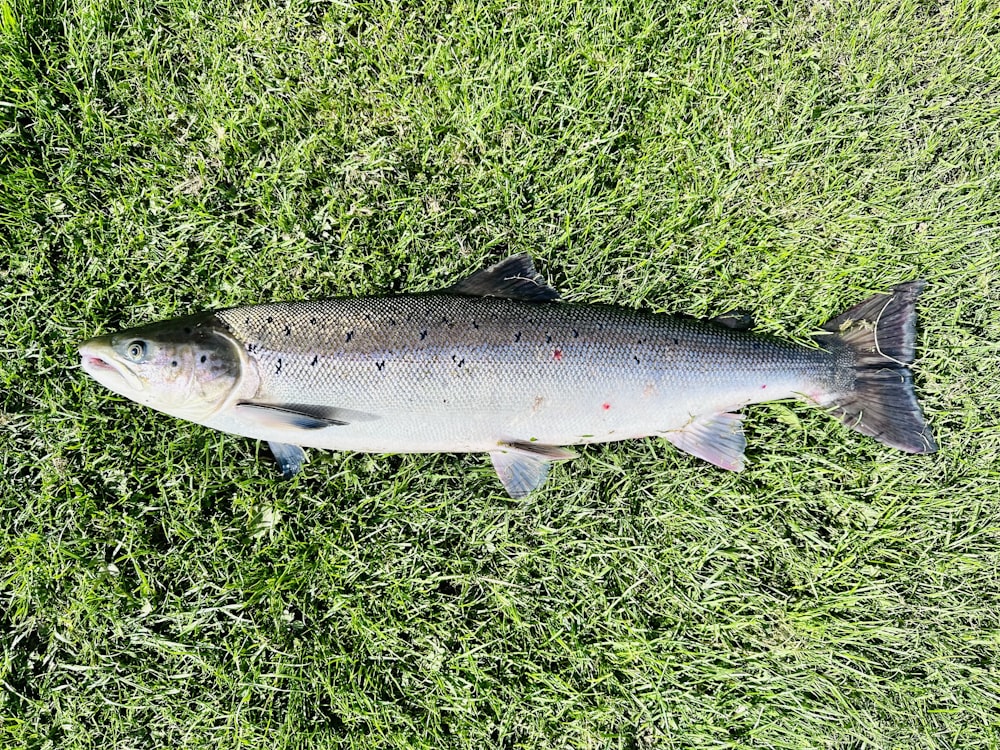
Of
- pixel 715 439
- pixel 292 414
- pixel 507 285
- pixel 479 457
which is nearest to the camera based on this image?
pixel 292 414

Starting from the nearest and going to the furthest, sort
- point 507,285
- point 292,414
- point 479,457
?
point 292,414
point 507,285
point 479,457

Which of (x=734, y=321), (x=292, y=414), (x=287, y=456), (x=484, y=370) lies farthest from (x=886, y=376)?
(x=287, y=456)

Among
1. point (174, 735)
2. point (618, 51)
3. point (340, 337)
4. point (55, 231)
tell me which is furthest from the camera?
point (618, 51)

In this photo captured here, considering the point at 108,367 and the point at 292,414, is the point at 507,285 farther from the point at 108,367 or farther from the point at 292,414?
the point at 108,367

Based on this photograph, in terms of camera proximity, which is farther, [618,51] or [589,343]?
[618,51]

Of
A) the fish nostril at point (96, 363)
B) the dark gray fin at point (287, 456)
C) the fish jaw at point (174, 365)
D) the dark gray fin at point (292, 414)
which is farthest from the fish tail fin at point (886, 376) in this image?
the fish nostril at point (96, 363)

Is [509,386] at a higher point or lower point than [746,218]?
lower

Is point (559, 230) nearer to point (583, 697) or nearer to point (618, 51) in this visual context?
point (618, 51)

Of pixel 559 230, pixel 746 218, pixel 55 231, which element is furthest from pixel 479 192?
pixel 55 231
